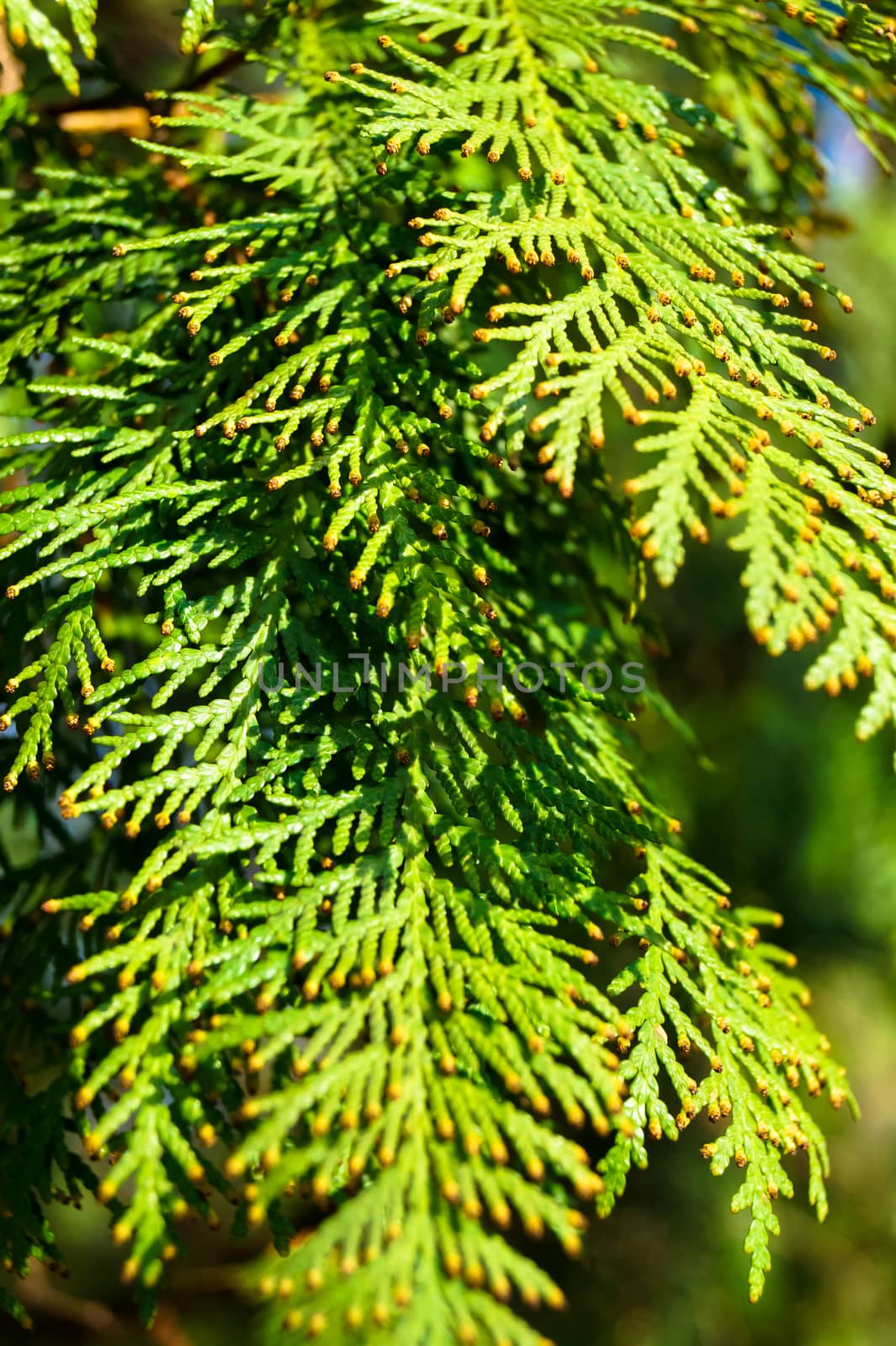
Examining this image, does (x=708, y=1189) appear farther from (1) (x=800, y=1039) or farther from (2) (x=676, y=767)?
(1) (x=800, y=1039)

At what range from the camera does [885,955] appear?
4016 millimetres

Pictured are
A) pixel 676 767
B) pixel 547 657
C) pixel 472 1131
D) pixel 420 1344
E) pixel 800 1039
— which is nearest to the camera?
pixel 420 1344

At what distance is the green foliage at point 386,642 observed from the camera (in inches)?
49.2

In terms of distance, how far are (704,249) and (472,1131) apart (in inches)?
52.5

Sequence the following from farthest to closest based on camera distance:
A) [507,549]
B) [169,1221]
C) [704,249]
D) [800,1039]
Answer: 1. [507,549]
2. [800,1039]
3. [704,249]
4. [169,1221]

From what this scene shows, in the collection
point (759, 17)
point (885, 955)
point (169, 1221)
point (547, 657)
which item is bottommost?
point (885, 955)

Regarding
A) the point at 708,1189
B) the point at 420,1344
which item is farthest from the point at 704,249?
the point at 708,1189

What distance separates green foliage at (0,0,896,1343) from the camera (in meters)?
1.25

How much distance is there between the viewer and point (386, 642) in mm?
1640

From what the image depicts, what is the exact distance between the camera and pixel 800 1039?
1.74 metres

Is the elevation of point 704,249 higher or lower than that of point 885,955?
higher

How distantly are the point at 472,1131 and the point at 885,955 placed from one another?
3331mm

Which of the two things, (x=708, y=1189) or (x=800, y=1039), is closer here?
(x=800, y=1039)

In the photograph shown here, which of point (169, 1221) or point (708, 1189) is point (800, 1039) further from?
point (708, 1189)
